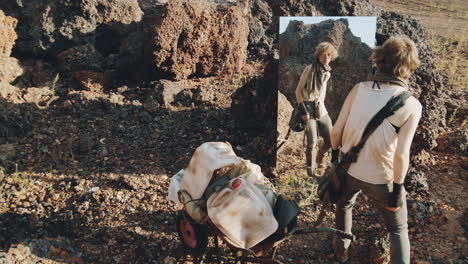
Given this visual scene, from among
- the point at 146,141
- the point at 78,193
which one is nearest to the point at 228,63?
the point at 146,141

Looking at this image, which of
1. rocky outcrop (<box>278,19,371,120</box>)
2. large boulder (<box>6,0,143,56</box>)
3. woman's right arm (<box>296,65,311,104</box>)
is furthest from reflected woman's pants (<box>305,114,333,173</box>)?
large boulder (<box>6,0,143,56</box>)

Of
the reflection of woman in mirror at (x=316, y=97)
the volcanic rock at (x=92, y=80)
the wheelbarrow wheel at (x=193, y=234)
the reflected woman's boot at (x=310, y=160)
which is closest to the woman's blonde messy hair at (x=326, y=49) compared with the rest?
the reflection of woman in mirror at (x=316, y=97)

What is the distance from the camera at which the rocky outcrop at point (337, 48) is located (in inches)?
159

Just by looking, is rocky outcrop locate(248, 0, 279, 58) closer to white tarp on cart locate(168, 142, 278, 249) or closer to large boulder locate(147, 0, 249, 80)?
large boulder locate(147, 0, 249, 80)

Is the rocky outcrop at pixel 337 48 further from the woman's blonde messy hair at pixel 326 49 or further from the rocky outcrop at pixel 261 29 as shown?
the rocky outcrop at pixel 261 29

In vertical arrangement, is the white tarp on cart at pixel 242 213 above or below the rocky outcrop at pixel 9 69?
below

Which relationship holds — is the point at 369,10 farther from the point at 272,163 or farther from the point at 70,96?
the point at 70,96

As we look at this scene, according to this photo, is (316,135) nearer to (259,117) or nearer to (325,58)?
(325,58)

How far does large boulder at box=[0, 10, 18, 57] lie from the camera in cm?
592

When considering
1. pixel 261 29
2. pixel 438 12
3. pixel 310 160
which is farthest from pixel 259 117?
pixel 438 12

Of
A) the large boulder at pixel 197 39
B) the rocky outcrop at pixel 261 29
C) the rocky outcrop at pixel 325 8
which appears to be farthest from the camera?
the rocky outcrop at pixel 261 29

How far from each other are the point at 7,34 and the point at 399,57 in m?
5.55

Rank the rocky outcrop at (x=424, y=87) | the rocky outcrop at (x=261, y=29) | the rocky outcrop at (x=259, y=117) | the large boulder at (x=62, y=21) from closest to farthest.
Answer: the rocky outcrop at (x=424, y=87), the rocky outcrop at (x=259, y=117), the large boulder at (x=62, y=21), the rocky outcrop at (x=261, y=29)

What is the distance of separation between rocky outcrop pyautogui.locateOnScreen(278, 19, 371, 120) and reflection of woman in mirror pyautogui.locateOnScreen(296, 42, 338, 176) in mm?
67
